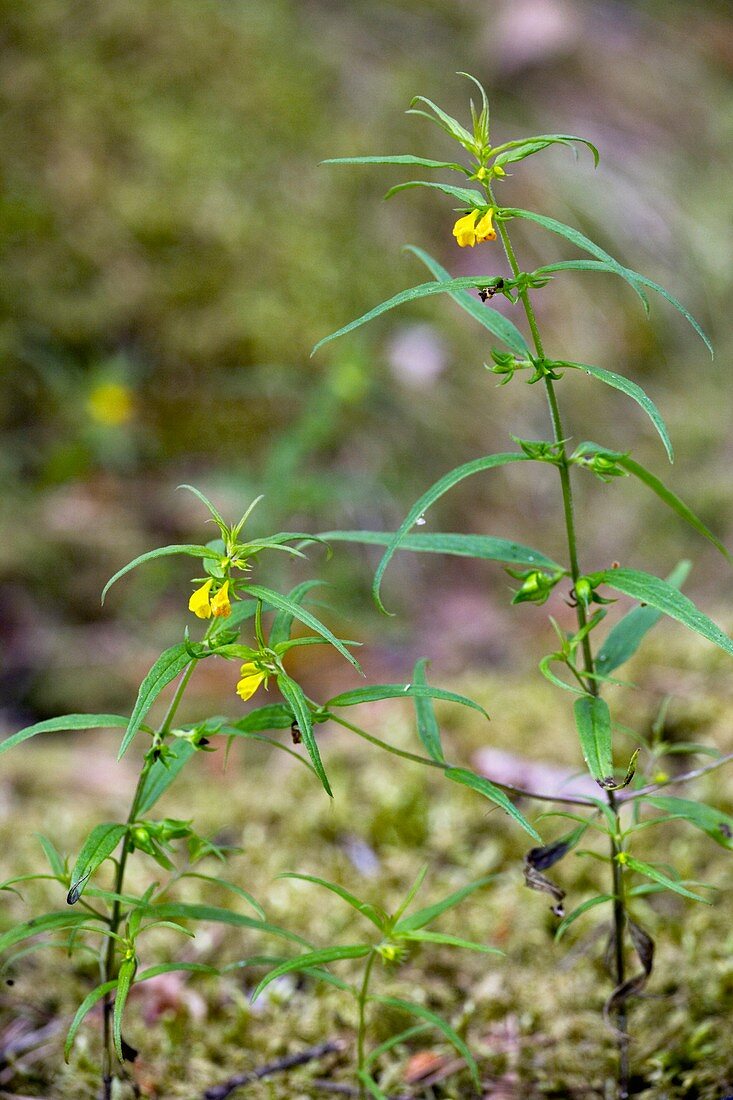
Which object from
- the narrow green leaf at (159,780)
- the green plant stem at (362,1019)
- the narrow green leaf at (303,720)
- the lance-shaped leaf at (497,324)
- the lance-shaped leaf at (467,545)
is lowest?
the green plant stem at (362,1019)

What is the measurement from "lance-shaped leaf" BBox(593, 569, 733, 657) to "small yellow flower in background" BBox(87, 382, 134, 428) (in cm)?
234

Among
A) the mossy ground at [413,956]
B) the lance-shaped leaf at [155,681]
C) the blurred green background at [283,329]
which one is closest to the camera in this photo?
the lance-shaped leaf at [155,681]

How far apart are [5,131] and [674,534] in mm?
2818

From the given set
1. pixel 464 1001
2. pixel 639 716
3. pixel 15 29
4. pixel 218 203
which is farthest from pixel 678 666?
pixel 15 29

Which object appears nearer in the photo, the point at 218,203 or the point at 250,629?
the point at 250,629

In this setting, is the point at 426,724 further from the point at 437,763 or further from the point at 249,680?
the point at 249,680

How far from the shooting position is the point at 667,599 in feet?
3.02

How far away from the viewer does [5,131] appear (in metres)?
3.18

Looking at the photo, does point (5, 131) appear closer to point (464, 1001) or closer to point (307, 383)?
point (307, 383)

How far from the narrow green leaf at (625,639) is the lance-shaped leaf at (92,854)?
0.58 m

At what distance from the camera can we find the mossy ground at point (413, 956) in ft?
4.17

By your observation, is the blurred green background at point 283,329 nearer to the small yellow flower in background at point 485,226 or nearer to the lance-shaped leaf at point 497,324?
the lance-shaped leaf at point 497,324

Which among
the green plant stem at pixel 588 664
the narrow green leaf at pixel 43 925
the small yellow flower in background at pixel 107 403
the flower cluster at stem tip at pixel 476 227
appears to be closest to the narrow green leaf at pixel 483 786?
the green plant stem at pixel 588 664

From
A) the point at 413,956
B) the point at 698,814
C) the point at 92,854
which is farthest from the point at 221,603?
the point at 413,956
